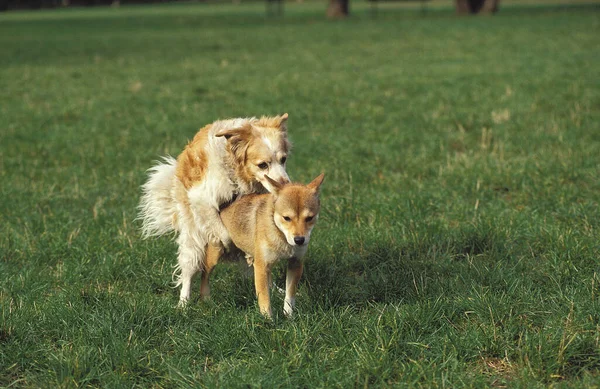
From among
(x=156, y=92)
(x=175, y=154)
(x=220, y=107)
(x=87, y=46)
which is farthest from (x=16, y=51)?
(x=175, y=154)

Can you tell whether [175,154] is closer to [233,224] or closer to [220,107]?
[220,107]

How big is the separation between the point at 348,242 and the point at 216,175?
147 cm

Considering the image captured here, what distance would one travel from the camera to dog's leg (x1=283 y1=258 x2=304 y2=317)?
192 inches

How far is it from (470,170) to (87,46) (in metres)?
21.3

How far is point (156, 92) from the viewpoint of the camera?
1503 cm

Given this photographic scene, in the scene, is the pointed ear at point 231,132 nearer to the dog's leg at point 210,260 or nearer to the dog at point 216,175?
the dog at point 216,175

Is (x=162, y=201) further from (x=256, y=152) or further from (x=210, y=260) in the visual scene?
(x=256, y=152)

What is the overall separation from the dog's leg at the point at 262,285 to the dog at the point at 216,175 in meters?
0.65

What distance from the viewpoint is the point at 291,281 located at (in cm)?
491

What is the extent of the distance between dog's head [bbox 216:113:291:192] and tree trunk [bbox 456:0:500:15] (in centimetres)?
3953

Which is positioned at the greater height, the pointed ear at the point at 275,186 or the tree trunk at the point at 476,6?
the pointed ear at the point at 275,186

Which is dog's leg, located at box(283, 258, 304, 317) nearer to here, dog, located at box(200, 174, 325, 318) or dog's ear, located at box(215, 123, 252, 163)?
dog, located at box(200, 174, 325, 318)

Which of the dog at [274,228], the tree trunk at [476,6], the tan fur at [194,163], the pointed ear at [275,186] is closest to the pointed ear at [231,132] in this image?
the tan fur at [194,163]

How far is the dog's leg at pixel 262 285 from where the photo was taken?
4.79 meters
